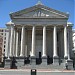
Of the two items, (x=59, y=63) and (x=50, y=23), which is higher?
(x=50, y=23)

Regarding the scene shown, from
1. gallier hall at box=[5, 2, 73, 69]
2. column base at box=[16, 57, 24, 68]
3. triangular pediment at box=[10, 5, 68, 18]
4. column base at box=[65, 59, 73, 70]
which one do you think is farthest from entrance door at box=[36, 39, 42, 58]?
column base at box=[65, 59, 73, 70]

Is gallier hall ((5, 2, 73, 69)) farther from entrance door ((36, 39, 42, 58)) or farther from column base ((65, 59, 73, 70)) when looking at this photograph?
entrance door ((36, 39, 42, 58))

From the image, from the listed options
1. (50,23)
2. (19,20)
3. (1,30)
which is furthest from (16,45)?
(1,30)

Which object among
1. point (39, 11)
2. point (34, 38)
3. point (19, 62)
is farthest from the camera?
point (39, 11)

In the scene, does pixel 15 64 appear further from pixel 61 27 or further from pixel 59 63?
pixel 61 27

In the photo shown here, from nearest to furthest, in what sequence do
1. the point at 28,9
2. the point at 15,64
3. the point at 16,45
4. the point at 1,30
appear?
1. the point at 15,64
2. the point at 28,9
3. the point at 16,45
4. the point at 1,30

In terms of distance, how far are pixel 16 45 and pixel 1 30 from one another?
6716 cm

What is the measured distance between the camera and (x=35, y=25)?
49344 millimetres

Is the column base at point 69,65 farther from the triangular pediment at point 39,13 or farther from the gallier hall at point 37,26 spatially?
the triangular pediment at point 39,13

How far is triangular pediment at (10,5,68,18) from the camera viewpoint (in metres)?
49.3

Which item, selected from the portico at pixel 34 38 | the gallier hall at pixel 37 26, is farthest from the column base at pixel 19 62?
the portico at pixel 34 38

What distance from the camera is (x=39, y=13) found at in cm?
5006

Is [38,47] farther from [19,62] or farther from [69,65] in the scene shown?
[69,65]

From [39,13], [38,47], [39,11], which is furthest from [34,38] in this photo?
[38,47]
